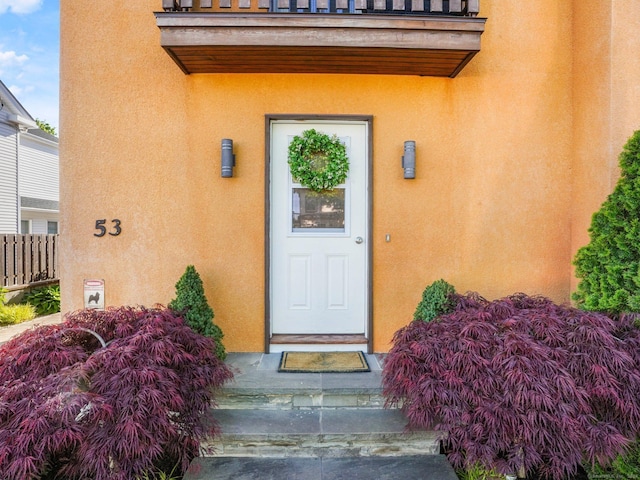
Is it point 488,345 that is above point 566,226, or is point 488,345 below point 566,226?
below

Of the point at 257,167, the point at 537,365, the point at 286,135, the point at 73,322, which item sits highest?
the point at 286,135

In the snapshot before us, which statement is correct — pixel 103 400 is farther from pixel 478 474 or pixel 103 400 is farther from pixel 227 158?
pixel 478 474

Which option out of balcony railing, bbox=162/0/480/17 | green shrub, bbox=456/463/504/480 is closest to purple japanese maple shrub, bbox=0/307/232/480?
green shrub, bbox=456/463/504/480

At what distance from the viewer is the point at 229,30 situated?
2953 millimetres

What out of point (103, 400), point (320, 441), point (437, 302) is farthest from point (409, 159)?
point (103, 400)

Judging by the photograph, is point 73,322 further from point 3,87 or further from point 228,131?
point 3,87

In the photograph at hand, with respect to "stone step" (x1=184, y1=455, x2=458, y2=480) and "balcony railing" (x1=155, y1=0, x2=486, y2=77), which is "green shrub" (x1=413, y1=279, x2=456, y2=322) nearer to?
"stone step" (x1=184, y1=455, x2=458, y2=480)

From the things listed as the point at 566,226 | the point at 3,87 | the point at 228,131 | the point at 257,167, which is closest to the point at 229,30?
the point at 228,131

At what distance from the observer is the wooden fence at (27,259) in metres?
5.84

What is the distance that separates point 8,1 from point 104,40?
1198 centimetres

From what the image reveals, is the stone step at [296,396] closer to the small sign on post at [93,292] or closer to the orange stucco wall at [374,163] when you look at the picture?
the orange stucco wall at [374,163]

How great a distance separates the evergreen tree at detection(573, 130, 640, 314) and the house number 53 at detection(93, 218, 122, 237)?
14.5ft

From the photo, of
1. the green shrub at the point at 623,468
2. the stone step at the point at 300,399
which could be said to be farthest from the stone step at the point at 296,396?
the green shrub at the point at 623,468

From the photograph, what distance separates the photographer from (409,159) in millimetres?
3420
